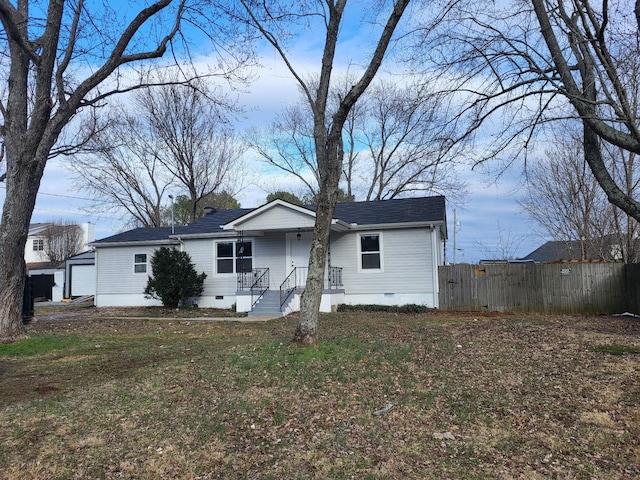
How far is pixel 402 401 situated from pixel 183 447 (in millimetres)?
2480

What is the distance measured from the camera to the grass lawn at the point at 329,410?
3.86 m

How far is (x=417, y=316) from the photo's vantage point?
14.6 metres

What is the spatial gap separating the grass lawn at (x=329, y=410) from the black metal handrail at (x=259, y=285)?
301 inches

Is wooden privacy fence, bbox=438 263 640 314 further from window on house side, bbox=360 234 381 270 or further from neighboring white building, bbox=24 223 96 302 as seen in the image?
neighboring white building, bbox=24 223 96 302

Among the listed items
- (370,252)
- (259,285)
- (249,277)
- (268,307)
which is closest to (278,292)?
(268,307)

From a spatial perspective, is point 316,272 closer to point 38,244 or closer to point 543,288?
point 543,288

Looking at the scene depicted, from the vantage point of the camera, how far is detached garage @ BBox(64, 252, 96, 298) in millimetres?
29625

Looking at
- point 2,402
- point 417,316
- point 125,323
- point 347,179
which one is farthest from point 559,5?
point 347,179

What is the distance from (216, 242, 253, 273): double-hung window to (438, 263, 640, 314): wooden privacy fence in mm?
7437

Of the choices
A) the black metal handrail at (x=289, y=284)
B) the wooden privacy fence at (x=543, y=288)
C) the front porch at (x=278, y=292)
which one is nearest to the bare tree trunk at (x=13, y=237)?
the front porch at (x=278, y=292)

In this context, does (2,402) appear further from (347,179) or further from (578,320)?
(347,179)

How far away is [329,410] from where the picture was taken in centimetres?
505

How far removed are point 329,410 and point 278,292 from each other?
11.4 m

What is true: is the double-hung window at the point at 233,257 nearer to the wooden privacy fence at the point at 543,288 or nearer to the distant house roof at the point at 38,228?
the wooden privacy fence at the point at 543,288
